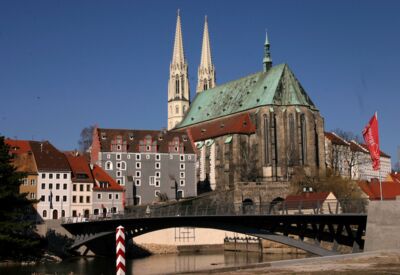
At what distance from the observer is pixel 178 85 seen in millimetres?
Answer: 145625

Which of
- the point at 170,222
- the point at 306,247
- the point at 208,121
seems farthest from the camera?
the point at 208,121

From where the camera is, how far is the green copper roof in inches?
4301

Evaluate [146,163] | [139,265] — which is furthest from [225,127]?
[139,265]

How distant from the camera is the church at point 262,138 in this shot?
102438 mm

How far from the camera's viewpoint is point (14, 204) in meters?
51.0

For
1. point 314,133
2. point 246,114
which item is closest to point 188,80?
point 246,114

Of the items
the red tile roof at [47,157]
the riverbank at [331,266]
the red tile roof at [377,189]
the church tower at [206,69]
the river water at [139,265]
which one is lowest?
the river water at [139,265]

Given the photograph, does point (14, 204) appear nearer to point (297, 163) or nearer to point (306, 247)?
point (306, 247)

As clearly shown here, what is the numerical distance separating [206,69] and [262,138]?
161 ft

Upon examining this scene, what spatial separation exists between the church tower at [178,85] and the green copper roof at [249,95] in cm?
506

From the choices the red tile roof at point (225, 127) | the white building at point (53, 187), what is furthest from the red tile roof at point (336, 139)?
the white building at point (53, 187)

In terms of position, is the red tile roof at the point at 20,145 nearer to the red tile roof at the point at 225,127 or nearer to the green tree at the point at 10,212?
the green tree at the point at 10,212

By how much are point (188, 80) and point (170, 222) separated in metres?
102

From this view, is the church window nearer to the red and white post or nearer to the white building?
the white building
